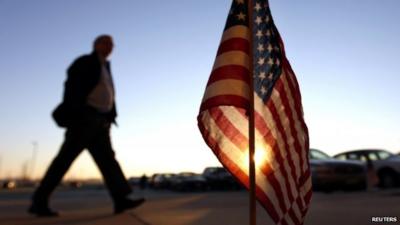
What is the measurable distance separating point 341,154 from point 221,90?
14496 mm

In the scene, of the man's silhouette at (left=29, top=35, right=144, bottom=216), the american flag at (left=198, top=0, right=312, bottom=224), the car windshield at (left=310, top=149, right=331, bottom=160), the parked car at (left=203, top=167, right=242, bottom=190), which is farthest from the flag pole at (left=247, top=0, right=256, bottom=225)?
the parked car at (left=203, top=167, right=242, bottom=190)

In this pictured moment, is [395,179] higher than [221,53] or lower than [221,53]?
lower

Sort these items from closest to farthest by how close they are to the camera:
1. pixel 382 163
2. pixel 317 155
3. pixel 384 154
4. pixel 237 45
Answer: pixel 237 45
pixel 317 155
pixel 382 163
pixel 384 154

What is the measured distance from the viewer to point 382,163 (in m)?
15.7

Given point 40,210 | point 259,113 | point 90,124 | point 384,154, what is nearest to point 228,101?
point 259,113

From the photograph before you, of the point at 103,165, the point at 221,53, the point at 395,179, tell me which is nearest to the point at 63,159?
the point at 103,165

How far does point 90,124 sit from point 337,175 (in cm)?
977

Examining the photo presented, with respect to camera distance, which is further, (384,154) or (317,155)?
(384,154)

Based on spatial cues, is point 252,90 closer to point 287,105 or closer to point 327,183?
point 287,105

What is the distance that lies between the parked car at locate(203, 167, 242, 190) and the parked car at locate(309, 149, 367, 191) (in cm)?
1120

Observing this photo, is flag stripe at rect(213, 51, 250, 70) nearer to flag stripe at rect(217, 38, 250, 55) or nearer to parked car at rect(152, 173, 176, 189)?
flag stripe at rect(217, 38, 250, 55)

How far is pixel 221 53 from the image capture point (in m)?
3.27

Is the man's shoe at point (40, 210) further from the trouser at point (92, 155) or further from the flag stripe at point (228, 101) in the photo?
the flag stripe at point (228, 101)

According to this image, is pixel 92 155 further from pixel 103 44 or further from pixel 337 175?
pixel 337 175
